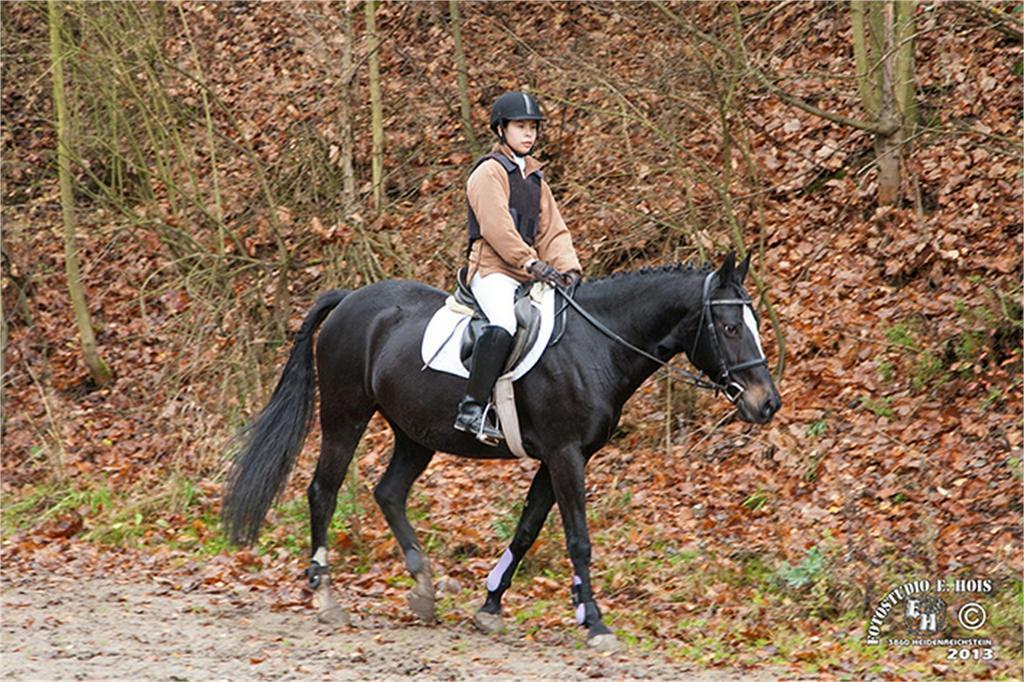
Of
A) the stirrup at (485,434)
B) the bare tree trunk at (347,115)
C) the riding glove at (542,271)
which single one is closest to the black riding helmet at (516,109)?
the riding glove at (542,271)

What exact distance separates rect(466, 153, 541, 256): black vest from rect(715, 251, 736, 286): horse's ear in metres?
1.25

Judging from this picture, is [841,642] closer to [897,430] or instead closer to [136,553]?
[897,430]

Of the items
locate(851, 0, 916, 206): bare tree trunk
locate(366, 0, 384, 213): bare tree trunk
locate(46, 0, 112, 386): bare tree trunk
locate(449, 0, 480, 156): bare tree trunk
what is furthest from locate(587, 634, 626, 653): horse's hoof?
locate(46, 0, 112, 386): bare tree trunk

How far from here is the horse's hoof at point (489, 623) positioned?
7.57m

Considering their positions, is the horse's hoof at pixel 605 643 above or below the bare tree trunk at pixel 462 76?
below

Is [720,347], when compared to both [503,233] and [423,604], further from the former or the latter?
[423,604]

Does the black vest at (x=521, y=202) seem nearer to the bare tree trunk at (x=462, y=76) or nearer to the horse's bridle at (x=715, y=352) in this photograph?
the horse's bridle at (x=715, y=352)

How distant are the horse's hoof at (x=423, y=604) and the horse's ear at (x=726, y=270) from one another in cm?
270

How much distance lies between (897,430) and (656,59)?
13.4 ft

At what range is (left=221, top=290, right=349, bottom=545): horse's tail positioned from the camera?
336 inches

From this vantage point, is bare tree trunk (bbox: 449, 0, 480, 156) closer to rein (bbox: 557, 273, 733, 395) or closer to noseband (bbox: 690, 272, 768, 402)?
rein (bbox: 557, 273, 733, 395)

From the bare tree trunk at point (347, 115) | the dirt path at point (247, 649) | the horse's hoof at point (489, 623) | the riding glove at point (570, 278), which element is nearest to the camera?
the dirt path at point (247, 649)

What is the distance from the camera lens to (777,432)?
10406 mm

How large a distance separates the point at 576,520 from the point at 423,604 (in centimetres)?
130
